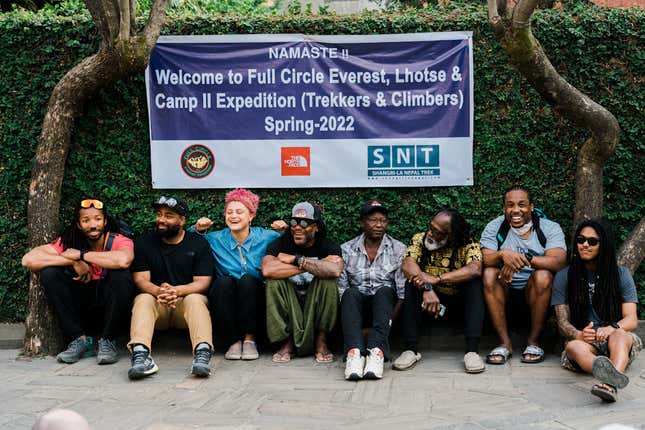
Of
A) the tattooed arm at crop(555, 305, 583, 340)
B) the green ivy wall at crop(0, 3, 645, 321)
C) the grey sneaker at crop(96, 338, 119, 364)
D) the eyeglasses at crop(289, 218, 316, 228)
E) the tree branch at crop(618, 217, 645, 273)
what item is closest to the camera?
the tattooed arm at crop(555, 305, 583, 340)

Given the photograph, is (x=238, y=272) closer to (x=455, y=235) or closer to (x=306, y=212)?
(x=306, y=212)

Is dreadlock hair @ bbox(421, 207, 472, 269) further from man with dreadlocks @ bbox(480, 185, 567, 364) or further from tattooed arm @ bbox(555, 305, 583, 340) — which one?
tattooed arm @ bbox(555, 305, 583, 340)

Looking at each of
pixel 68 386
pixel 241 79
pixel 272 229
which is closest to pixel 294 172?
pixel 272 229

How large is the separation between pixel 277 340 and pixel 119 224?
1.70 meters

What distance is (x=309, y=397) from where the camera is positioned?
515 centimetres

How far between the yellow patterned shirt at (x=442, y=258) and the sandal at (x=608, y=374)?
1.54 meters

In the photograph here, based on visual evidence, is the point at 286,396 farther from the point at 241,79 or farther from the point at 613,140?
the point at 613,140

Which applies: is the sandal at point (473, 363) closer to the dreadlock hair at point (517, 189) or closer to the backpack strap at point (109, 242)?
the dreadlock hair at point (517, 189)

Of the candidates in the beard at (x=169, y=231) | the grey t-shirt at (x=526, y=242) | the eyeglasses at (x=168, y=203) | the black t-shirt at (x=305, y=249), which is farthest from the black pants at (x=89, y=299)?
the grey t-shirt at (x=526, y=242)

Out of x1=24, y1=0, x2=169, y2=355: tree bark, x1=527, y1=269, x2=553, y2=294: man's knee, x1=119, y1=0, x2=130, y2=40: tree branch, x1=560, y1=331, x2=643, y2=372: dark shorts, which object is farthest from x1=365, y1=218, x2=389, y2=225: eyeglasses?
A: x1=119, y1=0, x2=130, y2=40: tree branch

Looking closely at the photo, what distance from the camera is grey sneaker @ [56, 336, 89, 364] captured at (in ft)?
20.1

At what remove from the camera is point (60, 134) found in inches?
258

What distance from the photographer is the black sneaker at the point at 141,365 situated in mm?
5559

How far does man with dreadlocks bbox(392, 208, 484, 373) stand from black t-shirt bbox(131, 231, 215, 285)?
1.67 m
